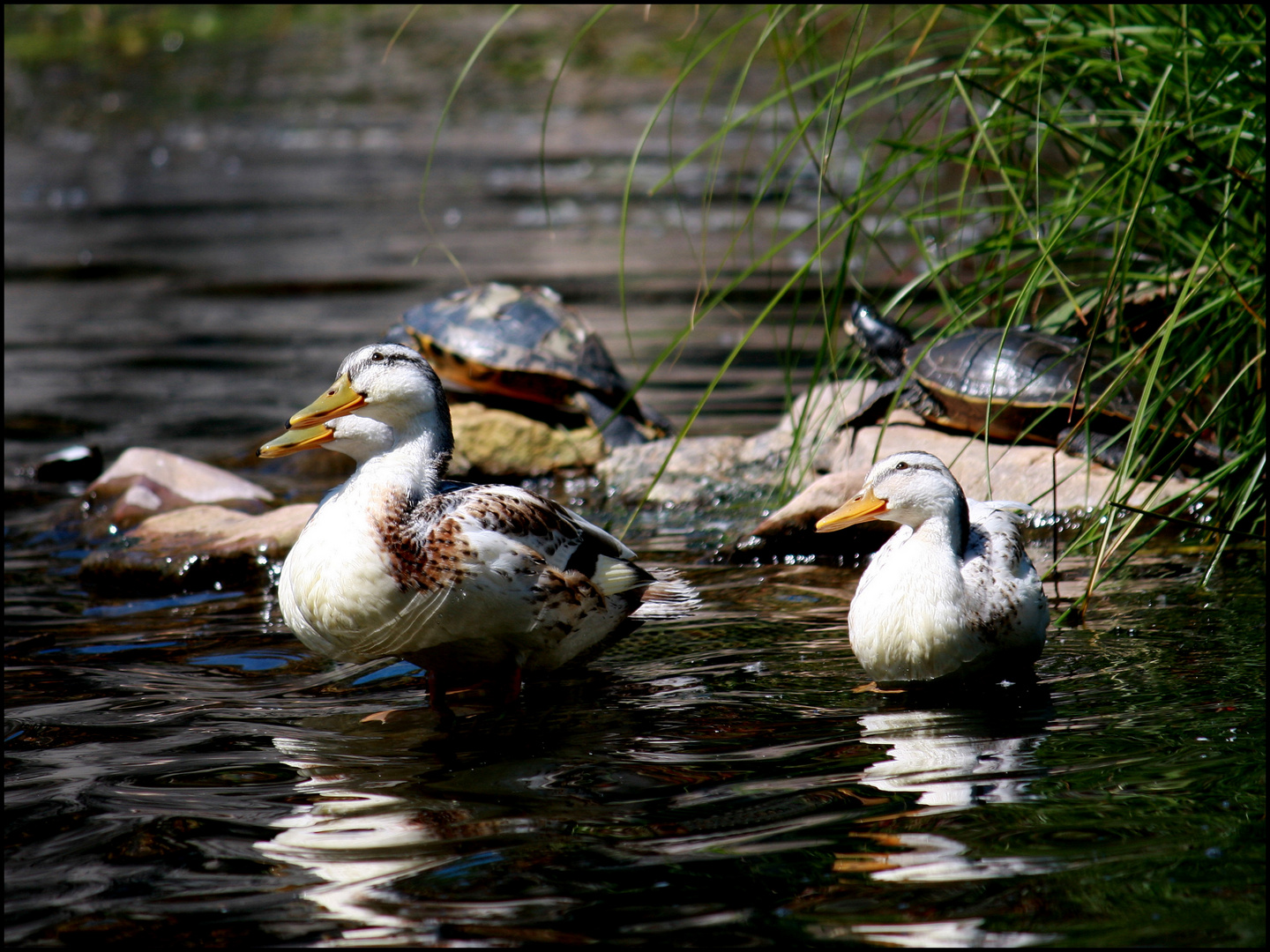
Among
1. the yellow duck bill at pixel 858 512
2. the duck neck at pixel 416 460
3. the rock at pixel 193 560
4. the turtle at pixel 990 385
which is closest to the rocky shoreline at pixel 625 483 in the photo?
the rock at pixel 193 560

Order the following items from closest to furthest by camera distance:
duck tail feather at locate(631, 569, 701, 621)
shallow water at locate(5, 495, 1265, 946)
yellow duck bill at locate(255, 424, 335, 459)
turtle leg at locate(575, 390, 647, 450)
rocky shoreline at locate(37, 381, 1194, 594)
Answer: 1. shallow water at locate(5, 495, 1265, 946)
2. yellow duck bill at locate(255, 424, 335, 459)
3. duck tail feather at locate(631, 569, 701, 621)
4. rocky shoreline at locate(37, 381, 1194, 594)
5. turtle leg at locate(575, 390, 647, 450)

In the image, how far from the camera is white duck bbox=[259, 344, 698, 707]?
3447 mm

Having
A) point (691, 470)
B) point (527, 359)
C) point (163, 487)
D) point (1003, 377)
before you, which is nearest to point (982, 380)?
point (1003, 377)

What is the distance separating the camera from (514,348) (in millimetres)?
7379

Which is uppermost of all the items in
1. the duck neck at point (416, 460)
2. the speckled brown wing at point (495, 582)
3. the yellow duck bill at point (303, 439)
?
the yellow duck bill at point (303, 439)

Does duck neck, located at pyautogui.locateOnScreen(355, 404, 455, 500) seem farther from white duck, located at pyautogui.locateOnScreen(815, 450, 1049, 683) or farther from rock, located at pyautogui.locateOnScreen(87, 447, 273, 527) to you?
rock, located at pyautogui.locateOnScreen(87, 447, 273, 527)

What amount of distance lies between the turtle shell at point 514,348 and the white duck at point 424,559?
3494 mm

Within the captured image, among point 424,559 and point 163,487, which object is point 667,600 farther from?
point 163,487

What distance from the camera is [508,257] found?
41.9ft

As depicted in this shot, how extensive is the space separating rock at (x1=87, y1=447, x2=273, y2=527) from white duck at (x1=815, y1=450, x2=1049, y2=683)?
11.2ft

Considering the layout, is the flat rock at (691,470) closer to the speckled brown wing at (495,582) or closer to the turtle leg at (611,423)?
the turtle leg at (611,423)

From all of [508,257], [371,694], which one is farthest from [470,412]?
[508,257]

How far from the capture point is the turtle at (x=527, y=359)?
24.0 ft

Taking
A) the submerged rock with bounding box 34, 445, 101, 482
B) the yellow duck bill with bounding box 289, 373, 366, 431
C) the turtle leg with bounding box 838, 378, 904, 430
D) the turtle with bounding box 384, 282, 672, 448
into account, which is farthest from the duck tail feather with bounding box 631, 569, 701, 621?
the submerged rock with bounding box 34, 445, 101, 482
